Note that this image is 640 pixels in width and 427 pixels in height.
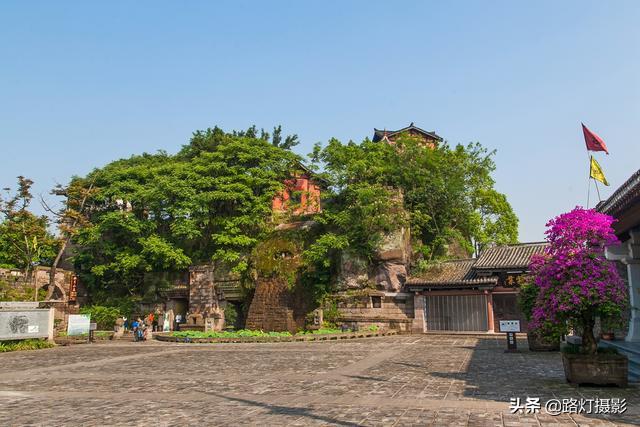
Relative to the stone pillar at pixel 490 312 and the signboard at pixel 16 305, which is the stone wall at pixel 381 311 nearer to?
the stone pillar at pixel 490 312

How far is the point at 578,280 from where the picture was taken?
30.1ft

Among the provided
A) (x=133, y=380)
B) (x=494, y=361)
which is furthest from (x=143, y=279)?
(x=494, y=361)

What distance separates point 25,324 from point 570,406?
24.7 metres

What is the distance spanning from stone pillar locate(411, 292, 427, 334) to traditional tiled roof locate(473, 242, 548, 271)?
3.86 m

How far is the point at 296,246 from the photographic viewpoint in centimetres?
3203

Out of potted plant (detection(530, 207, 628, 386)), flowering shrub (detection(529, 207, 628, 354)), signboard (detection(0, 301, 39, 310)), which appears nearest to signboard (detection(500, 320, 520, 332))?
potted plant (detection(530, 207, 628, 386))

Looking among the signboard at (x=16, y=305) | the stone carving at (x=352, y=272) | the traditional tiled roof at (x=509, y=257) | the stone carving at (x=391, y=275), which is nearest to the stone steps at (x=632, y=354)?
the traditional tiled roof at (x=509, y=257)

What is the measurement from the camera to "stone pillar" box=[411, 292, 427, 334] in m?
27.8

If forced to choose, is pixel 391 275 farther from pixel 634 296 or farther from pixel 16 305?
pixel 16 305

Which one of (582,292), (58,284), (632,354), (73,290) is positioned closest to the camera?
(582,292)

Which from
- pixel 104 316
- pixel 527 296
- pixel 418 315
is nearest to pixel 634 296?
pixel 527 296

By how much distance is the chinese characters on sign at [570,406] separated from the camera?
694 centimetres

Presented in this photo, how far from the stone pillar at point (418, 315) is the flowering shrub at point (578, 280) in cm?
1858

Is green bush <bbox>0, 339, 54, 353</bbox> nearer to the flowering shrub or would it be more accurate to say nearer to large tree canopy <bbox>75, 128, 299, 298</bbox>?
large tree canopy <bbox>75, 128, 299, 298</bbox>
